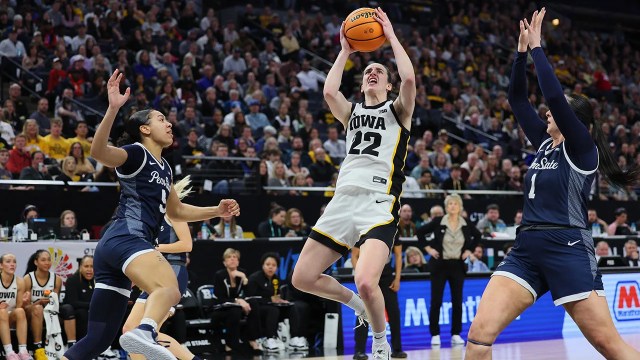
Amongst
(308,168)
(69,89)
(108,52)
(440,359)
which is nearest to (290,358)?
(440,359)

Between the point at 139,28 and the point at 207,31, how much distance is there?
181 centimetres

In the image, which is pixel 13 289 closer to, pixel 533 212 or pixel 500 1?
pixel 533 212

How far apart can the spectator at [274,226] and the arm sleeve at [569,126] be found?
887 cm

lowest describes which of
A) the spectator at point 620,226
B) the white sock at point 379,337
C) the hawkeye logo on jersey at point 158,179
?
the white sock at point 379,337

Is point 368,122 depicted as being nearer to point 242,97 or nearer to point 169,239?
point 169,239

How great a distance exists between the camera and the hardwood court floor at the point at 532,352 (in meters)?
10.8

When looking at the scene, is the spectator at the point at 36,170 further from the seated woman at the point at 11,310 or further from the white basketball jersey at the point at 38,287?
the white basketball jersey at the point at 38,287

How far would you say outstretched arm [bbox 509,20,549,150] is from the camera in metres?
5.88

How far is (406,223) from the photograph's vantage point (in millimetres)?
14961

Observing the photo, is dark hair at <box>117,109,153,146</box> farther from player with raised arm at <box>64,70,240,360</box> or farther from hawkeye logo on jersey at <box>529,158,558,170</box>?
hawkeye logo on jersey at <box>529,158,558,170</box>

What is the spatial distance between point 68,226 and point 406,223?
5851 millimetres

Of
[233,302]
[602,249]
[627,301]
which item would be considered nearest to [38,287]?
[233,302]

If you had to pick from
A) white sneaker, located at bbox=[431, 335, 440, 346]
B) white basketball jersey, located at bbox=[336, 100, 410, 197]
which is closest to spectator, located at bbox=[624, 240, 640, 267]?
white sneaker, located at bbox=[431, 335, 440, 346]

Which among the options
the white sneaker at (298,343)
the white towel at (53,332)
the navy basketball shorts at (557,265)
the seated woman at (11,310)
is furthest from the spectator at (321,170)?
the navy basketball shorts at (557,265)
